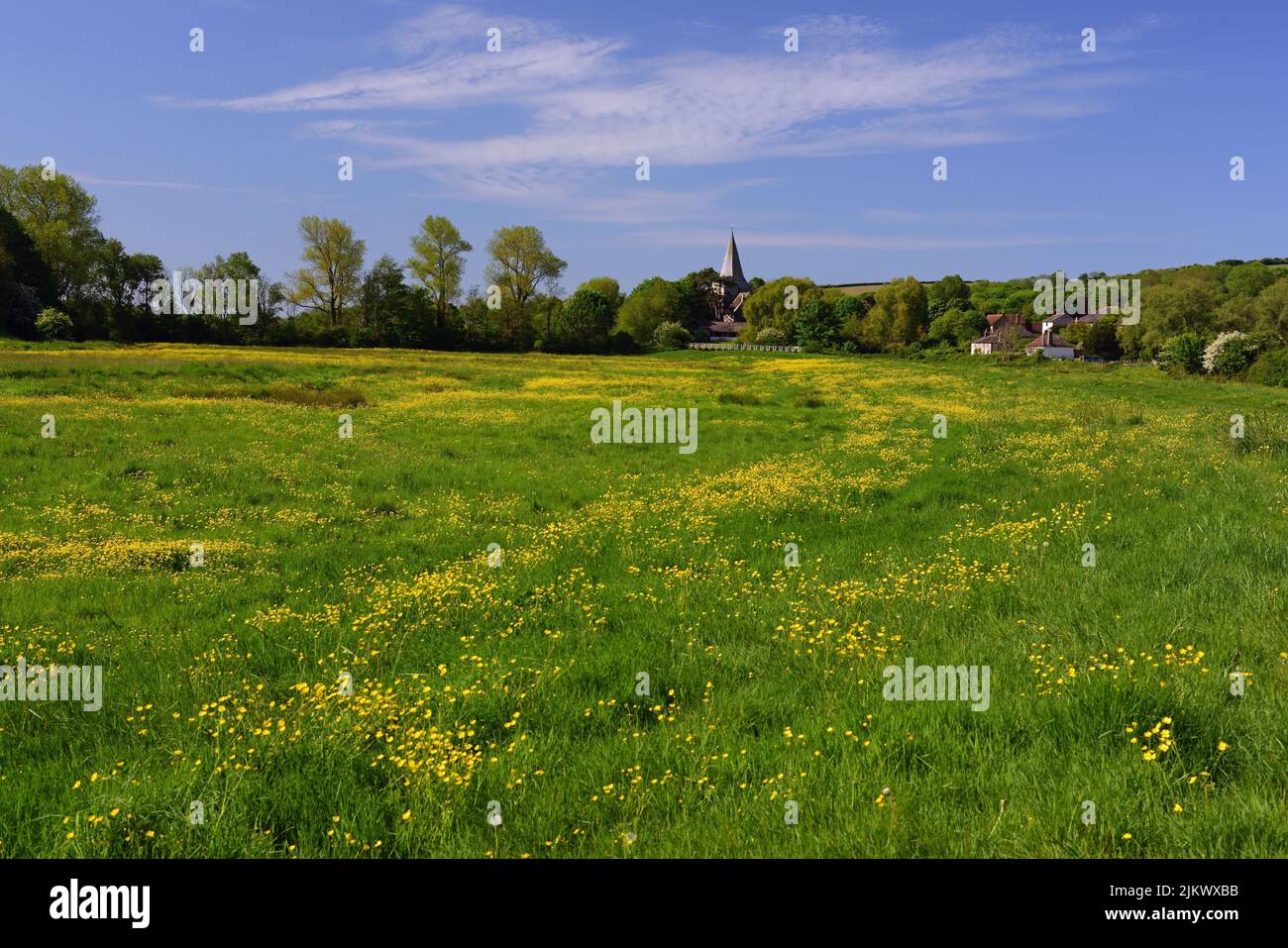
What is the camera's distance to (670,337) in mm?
129625

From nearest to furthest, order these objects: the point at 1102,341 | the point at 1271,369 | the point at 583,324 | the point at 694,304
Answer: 1. the point at 1271,369
2. the point at 583,324
3. the point at 1102,341
4. the point at 694,304

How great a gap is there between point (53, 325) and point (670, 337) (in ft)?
280

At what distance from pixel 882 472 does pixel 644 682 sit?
542 inches

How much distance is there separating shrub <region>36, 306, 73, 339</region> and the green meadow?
199ft

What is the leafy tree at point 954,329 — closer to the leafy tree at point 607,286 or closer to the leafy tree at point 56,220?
the leafy tree at point 607,286

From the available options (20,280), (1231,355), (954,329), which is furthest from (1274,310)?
(20,280)

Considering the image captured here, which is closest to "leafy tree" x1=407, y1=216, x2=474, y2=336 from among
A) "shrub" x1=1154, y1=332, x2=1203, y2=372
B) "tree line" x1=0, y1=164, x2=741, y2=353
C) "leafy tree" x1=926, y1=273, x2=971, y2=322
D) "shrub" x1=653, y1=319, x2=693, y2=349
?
"tree line" x1=0, y1=164, x2=741, y2=353

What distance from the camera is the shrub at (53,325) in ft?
221

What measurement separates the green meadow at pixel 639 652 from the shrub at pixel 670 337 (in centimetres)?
10969

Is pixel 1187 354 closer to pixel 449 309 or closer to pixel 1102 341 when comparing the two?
pixel 1102 341

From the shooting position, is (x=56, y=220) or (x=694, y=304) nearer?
(x=56, y=220)

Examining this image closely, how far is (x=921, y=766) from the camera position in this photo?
5.70 meters
